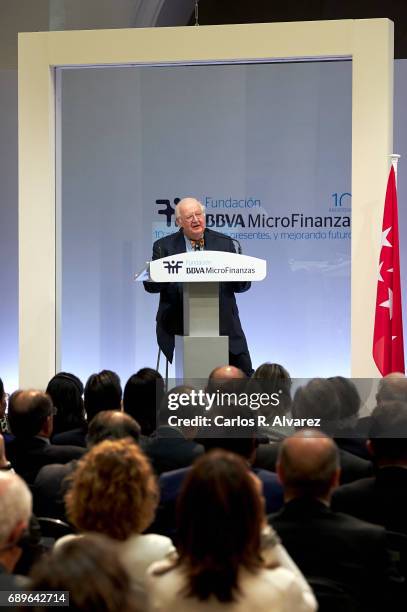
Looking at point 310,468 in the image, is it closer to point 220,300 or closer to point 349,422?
point 349,422

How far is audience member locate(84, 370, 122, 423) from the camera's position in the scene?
16.2ft

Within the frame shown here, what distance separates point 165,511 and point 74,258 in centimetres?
428

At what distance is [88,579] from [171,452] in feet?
7.29

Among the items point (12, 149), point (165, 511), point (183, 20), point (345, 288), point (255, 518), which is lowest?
point (165, 511)

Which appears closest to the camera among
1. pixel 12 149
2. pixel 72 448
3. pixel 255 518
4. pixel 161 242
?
pixel 255 518

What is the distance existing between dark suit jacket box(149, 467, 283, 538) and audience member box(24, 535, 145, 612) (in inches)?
64.4

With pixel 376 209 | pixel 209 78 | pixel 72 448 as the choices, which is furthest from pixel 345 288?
pixel 72 448

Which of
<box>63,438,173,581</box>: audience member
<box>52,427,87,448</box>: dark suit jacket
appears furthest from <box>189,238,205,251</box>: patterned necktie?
<box>63,438,173,581</box>: audience member

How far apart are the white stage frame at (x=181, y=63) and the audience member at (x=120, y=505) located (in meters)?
4.34

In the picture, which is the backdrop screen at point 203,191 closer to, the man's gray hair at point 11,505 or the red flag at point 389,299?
the red flag at point 389,299

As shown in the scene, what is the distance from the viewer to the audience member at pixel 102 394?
495 cm

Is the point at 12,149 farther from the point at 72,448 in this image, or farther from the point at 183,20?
the point at 72,448

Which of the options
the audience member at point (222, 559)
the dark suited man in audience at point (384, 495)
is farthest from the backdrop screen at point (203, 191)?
the audience member at point (222, 559)

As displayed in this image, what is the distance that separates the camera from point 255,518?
7.59 ft
